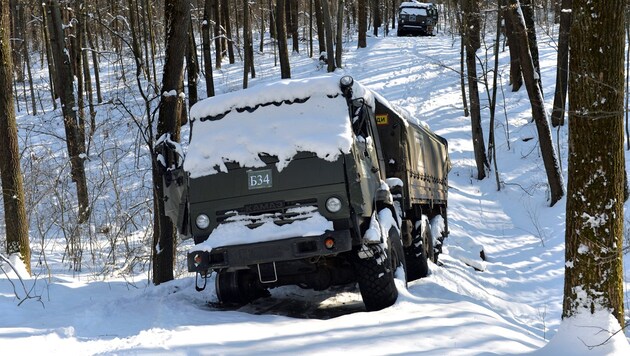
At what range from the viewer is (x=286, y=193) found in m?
Result: 7.01

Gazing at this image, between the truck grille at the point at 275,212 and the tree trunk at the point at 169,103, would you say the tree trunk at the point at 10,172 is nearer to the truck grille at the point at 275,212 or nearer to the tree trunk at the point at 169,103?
the tree trunk at the point at 169,103

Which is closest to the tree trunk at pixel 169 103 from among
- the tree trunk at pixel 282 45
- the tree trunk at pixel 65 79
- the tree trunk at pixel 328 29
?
the tree trunk at pixel 65 79

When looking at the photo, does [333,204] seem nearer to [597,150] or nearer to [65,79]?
[597,150]

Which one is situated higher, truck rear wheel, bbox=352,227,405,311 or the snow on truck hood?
the snow on truck hood

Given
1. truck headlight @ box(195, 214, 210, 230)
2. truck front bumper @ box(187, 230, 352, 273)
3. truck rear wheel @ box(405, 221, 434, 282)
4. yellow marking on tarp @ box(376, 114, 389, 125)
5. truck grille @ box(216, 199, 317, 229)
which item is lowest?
truck rear wheel @ box(405, 221, 434, 282)

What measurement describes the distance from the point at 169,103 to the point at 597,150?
225 inches

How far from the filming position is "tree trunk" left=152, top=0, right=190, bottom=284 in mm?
9094

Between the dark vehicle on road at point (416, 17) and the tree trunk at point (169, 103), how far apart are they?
1432 inches

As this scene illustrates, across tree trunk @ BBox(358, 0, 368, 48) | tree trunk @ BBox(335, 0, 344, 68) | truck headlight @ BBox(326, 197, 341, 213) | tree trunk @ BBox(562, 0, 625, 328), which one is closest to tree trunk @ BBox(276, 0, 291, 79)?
tree trunk @ BBox(335, 0, 344, 68)

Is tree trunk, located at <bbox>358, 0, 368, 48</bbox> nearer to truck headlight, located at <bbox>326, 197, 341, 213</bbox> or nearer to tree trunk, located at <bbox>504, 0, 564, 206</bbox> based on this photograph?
tree trunk, located at <bbox>504, 0, 564, 206</bbox>

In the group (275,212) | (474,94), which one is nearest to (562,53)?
(474,94)

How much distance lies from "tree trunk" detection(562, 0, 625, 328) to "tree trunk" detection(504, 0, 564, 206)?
1040cm

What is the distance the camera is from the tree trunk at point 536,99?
629 inches

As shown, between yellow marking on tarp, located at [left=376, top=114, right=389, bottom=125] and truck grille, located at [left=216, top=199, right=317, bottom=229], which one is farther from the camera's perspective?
yellow marking on tarp, located at [left=376, top=114, right=389, bottom=125]
